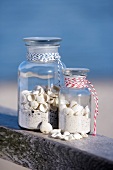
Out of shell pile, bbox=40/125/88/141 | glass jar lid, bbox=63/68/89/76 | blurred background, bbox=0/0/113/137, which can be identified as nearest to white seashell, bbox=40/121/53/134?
shell pile, bbox=40/125/88/141

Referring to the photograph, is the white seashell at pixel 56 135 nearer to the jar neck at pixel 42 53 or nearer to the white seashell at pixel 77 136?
the white seashell at pixel 77 136

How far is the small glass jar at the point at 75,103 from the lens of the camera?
119 centimetres

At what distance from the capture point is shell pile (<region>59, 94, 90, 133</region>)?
3.92 feet

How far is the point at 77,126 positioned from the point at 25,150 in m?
0.14

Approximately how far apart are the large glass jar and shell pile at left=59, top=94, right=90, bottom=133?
0.04m

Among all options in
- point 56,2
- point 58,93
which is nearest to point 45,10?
point 56,2

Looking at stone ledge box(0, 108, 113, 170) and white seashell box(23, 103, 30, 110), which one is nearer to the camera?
stone ledge box(0, 108, 113, 170)

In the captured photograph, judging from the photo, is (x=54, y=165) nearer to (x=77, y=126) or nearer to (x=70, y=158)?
(x=70, y=158)

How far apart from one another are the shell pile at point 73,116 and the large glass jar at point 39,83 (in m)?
0.04

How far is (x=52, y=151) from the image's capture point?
3.51ft

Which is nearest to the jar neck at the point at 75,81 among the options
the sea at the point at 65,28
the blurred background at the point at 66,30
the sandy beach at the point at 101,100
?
the sandy beach at the point at 101,100

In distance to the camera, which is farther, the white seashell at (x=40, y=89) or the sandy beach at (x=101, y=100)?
the sandy beach at (x=101, y=100)

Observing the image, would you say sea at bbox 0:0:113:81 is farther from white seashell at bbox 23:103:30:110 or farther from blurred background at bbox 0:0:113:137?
white seashell at bbox 23:103:30:110

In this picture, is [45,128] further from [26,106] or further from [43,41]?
[43,41]
